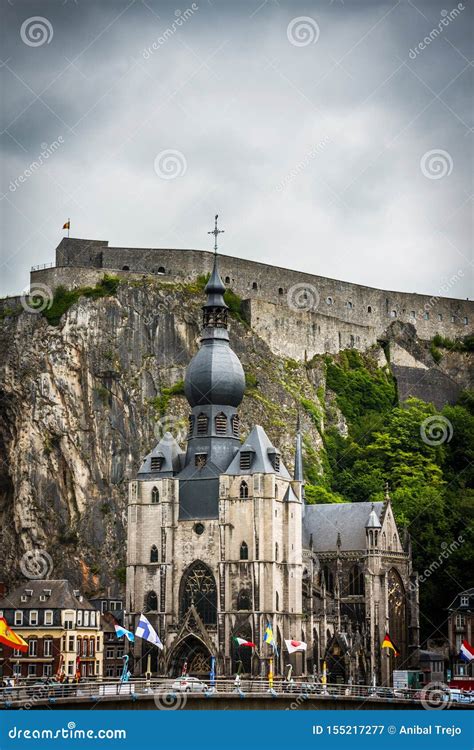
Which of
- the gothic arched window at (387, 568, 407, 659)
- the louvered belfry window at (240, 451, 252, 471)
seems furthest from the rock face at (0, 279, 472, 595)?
the louvered belfry window at (240, 451, 252, 471)

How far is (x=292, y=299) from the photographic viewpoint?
147m

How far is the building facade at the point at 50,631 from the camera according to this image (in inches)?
3752

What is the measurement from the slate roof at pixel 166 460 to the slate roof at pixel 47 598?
921 cm

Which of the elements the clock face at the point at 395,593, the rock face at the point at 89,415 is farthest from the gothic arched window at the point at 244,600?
the rock face at the point at 89,415

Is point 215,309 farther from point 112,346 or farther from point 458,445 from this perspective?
point 458,445

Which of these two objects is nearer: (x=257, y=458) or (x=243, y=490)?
(x=243, y=490)

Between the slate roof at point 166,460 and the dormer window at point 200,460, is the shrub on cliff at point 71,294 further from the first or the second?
the dormer window at point 200,460

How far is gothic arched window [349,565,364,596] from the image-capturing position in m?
110

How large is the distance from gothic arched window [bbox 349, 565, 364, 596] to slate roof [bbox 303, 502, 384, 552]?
170cm

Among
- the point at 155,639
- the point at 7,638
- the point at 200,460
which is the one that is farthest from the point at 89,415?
the point at 7,638

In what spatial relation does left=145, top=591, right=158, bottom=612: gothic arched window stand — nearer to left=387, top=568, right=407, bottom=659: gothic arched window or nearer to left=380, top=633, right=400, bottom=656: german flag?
left=380, top=633, right=400, bottom=656: german flag

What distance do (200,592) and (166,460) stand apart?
9.48 m

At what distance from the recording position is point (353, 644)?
105 m

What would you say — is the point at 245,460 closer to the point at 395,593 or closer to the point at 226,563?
the point at 226,563
